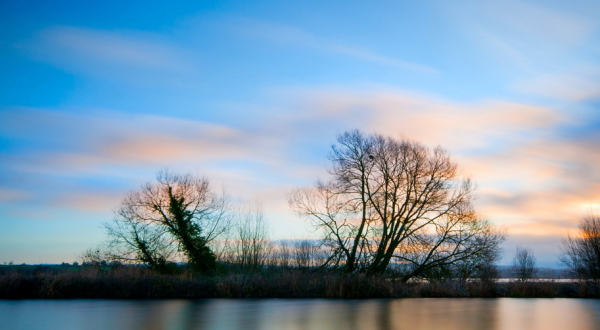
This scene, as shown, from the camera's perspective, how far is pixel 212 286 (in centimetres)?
2975

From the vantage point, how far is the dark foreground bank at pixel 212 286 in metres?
28.0

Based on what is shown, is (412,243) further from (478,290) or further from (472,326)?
(472,326)

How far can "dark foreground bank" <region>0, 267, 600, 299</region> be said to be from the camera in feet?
91.7

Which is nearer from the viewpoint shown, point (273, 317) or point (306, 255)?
point (273, 317)

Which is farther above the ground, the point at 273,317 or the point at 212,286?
the point at 212,286

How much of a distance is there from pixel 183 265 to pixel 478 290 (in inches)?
869

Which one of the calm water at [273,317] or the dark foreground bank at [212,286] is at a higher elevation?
the dark foreground bank at [212,286]

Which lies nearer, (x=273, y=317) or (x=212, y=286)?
(x=273, y=317)

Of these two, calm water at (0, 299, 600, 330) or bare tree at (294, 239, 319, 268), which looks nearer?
calm water at (0, 299, 600, 330)

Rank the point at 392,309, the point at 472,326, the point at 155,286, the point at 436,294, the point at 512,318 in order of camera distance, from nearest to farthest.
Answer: the point at 472,326, the point at 512,318, the point at 392,309, the point at 155,286, the point at 436,294

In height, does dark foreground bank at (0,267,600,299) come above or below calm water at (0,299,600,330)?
above

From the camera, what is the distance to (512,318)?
19.3m

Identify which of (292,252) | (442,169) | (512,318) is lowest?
(512,318)

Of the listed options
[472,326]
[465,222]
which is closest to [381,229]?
[465,222]
